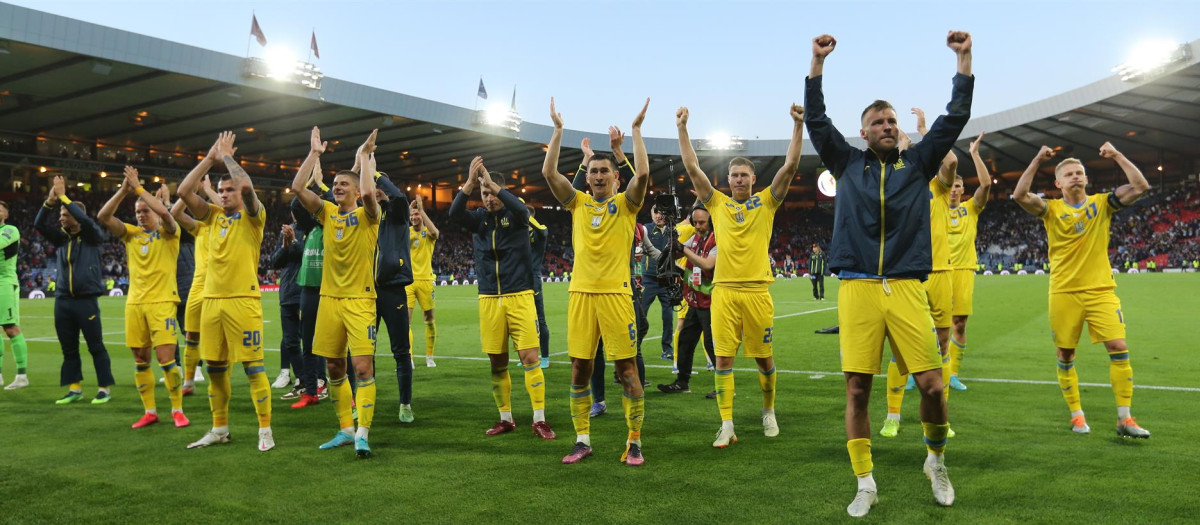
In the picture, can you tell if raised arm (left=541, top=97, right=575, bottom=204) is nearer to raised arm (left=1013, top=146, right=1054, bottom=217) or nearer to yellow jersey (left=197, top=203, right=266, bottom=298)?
yellow jersey (left=197, top=203, right=266, bottom=298)

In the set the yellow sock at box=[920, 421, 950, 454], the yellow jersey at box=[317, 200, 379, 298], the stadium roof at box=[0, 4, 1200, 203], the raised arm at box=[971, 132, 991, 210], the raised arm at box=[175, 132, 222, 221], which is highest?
the stadium roof at box=[0, 4, 1200, 203]

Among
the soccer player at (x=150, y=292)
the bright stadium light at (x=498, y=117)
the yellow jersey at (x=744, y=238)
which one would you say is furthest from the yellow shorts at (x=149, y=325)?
the bright stadium light at (x=498, y=117)

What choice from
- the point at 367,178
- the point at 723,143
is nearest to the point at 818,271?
the point at 367,178

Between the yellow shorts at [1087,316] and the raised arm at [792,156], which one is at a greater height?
the raised arm at [792,156]

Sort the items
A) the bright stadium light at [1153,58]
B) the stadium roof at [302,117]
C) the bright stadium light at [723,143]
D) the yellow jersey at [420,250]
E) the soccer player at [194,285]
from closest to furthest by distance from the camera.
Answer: the soccer player at [194,285] < the yellow jersey at [420,250] < the stadium roof at [302,117] < the bright stadium light at [1153,58] < the bright stadium light at [723,143]

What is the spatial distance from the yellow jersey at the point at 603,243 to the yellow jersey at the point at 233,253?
278cm

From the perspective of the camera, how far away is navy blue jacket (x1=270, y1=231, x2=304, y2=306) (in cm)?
754

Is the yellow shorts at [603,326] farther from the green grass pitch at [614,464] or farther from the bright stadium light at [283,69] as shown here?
the bright stadium light at [283,69]

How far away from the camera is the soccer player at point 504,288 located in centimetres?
598

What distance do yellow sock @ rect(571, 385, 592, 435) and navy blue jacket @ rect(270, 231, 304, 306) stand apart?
13.1 feet

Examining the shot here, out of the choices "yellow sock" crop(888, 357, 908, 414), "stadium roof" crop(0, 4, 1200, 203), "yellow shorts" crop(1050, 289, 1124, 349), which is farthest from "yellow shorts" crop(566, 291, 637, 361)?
"stadium roof" crop(0, 4, 1200, 203)

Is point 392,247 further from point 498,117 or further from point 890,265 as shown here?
point 498,117

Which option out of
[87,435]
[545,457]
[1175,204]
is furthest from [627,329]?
[1175,204]

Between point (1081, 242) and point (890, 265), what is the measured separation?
2930mm
